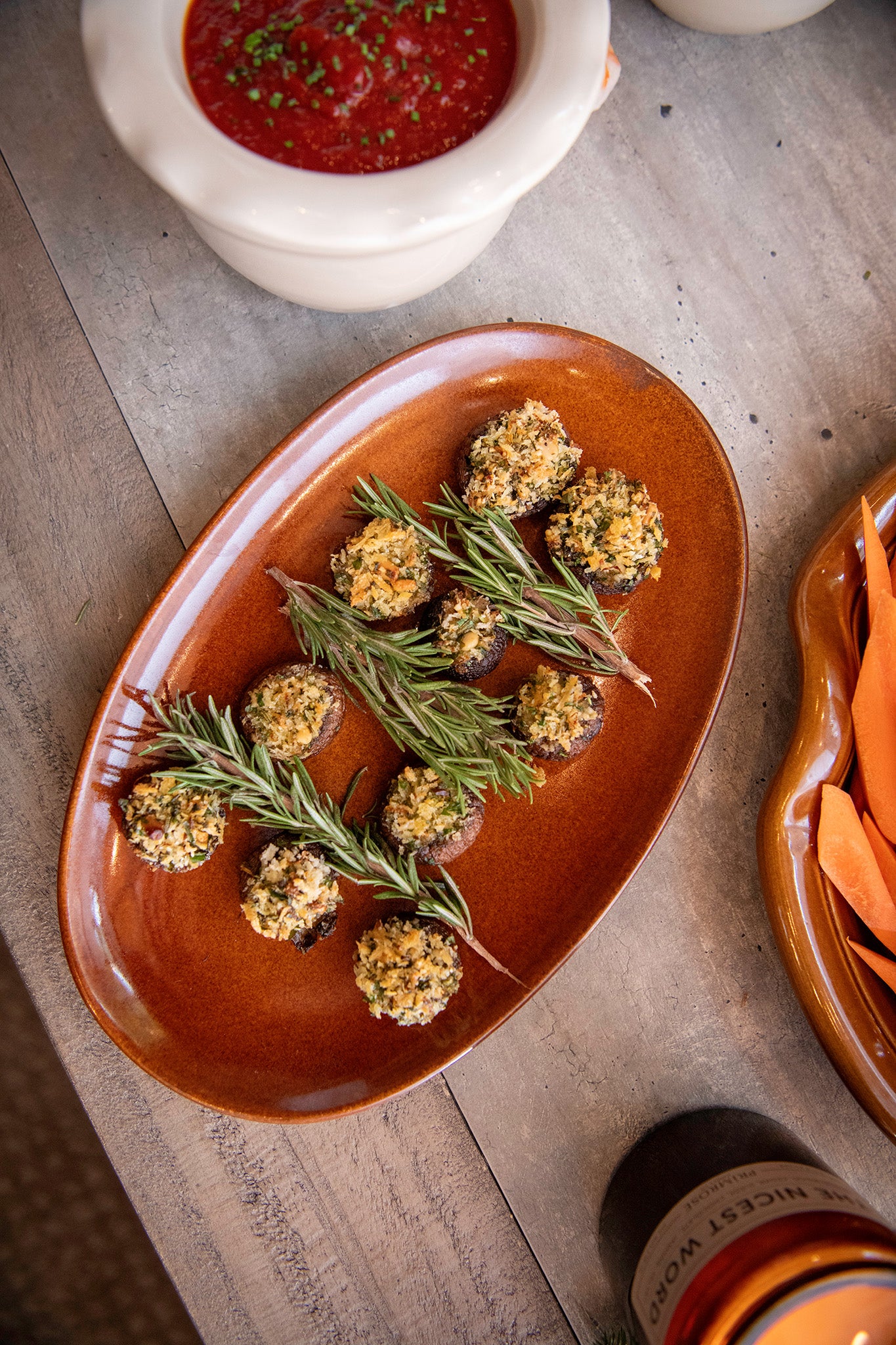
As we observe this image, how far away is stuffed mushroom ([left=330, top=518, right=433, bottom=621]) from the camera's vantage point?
1.14m

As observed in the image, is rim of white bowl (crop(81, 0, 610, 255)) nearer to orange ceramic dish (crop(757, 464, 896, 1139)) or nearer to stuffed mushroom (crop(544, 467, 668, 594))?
stuffed mushroom (crop(544, 467, 668, 594))

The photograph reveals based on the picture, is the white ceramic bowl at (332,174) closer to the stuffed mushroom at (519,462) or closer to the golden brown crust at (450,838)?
the stuffed mushroom at (519,462)

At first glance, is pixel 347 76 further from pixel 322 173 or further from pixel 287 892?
pixel 287 892

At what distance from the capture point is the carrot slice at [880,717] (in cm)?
117

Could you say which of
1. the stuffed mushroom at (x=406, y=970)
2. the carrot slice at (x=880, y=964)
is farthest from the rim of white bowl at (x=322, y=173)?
the carrot slice at (x=880, y=964)

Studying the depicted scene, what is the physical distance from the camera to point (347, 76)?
77 centimetres

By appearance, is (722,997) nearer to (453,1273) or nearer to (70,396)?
(453,1273)

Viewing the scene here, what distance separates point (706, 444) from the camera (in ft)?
4.02

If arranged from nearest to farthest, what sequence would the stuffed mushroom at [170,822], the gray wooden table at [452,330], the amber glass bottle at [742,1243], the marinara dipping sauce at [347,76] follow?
the marinara dipping sauce at [347,76], the amber glass bottle at [742,1243], the stuffed mushroom at [170,822], the gray wooden table at [452,330]

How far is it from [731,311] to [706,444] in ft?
1.01

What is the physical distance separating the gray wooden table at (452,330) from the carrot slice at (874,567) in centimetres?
19

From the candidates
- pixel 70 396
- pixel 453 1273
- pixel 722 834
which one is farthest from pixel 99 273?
pixel 453 1273

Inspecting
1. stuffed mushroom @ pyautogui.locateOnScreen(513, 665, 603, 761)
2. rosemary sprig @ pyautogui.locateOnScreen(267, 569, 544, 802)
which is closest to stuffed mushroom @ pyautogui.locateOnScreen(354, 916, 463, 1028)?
rosemary sprig @ pyautogui.locateOnScreen(267, 569, 544, 802)

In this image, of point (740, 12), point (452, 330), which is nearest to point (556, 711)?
point (452, 330)
